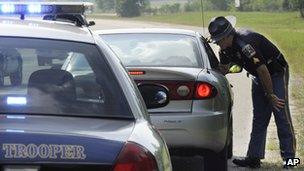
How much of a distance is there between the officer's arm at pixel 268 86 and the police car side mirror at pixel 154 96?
2.28 m

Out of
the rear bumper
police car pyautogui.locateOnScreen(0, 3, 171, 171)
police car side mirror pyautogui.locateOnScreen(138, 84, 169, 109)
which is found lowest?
the rear bumper

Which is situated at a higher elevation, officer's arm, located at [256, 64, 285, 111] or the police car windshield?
the police car windshield

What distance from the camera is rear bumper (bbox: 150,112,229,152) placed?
546 cm

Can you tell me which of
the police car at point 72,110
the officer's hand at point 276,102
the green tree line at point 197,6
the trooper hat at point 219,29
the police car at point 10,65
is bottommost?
the green tree line at point 197,6

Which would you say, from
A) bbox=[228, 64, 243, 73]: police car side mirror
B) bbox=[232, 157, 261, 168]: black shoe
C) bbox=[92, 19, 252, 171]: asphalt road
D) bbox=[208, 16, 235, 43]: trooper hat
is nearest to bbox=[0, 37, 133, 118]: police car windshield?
bbox=[208, 16, 235, 43]: trooper hat

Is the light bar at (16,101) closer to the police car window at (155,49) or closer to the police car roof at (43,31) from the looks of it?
the police car roof at (43,31)

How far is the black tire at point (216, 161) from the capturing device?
19.1 ft

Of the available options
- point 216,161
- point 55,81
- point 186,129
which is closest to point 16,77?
point 55,81

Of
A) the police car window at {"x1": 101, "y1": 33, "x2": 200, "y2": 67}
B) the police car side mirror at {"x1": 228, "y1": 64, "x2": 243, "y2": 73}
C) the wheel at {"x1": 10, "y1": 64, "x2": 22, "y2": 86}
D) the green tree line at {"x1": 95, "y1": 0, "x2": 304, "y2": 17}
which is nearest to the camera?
the wheel at {"x1": 10, "y1": 64, "x2": 22, "y2": 86}

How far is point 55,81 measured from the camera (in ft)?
11.0

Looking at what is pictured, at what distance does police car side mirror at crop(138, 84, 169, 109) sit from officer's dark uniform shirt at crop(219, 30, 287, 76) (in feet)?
7.47

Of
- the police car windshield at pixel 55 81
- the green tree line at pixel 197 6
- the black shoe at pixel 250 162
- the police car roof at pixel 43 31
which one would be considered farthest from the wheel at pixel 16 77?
the green tree line at pixel 197 6

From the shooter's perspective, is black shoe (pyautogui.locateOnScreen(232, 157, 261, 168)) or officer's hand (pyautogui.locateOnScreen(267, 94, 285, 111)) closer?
officer's hand (pyautogui.locateOnScreen(267, 94, 285, 111))

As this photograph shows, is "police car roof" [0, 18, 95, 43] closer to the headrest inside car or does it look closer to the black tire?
the headrest inside car
